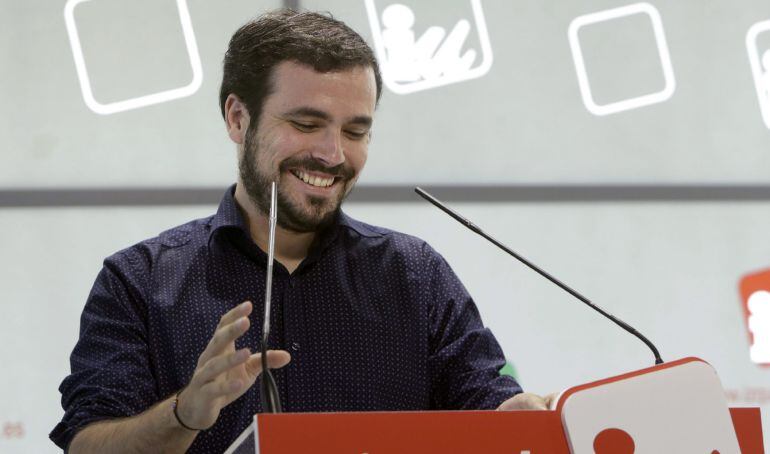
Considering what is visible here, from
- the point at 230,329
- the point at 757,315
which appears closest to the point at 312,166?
the point at 230,329

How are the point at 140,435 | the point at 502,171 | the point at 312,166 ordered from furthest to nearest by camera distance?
the point at 502,171, the point at 312,166, the point at 140,435

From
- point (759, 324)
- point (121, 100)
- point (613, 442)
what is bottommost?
point (759, 324)

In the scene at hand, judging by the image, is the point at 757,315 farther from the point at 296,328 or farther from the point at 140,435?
the point at 140,435

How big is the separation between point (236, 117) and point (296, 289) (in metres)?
0.33

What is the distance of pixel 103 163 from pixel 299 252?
41.4 inches

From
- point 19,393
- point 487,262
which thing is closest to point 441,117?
point 487,262

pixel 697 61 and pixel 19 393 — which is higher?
pixel 697 61

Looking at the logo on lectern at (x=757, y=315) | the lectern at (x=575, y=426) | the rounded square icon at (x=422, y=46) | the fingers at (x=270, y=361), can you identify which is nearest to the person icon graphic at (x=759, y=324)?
the logo on lectern at (x=757, y=315)

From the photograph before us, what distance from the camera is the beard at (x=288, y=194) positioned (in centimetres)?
174

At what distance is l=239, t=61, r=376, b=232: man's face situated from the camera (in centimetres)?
173

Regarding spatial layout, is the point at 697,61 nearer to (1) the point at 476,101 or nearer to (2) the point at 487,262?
(1) the point at 476,101

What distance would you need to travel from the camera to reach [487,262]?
9.24ft

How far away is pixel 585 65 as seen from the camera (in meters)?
2.92

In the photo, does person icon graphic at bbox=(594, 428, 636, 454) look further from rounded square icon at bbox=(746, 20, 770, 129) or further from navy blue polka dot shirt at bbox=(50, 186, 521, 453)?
rounded square icon at bbox=(746, 20, 770, 129)
